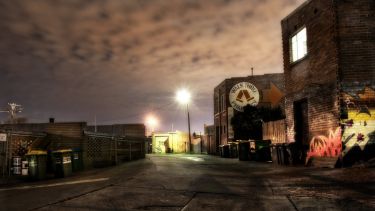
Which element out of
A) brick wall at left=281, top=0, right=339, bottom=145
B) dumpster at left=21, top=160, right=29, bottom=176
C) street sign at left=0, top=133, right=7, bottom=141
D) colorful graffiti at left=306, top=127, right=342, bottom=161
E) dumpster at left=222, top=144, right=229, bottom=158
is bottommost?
dumpster at left=222, top=144, right=229, bottom=158

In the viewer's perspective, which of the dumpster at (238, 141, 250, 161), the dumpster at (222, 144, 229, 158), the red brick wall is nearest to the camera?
the red brick wall

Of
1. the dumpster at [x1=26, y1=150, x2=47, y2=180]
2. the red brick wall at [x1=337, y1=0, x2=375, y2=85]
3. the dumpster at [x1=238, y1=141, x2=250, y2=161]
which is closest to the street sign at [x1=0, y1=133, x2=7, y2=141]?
the dumpster at [x1=26, y1=150, x2=47, y2=180]

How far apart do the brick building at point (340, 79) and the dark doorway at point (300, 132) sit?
0.12 metres

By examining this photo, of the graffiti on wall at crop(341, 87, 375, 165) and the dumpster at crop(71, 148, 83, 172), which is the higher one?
the graffiti on wall at crop(341, 87, 375, 165)

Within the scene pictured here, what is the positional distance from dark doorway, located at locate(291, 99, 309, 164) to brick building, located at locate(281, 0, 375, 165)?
0.12 m

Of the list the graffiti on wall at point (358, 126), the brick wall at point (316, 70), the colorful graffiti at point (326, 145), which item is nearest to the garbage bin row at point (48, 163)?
the colorful graffiti at point (326, 145)

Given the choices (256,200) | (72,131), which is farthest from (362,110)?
(72,131)

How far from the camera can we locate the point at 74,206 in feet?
23.6

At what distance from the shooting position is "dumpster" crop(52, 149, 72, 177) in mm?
15976

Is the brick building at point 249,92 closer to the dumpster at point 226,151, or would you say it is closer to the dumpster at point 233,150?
the dumpster at point 226,151

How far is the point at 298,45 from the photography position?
19.2 m

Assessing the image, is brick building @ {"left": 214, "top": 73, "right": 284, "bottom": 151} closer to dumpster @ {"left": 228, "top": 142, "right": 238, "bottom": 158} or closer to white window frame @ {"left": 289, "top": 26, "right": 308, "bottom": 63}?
dumpster @ {"left": 228, "top": 142, "right": 238, "bottom": 158}

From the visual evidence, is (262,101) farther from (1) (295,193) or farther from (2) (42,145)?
(1) (295,193)

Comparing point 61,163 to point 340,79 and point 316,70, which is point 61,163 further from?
point 340,79
